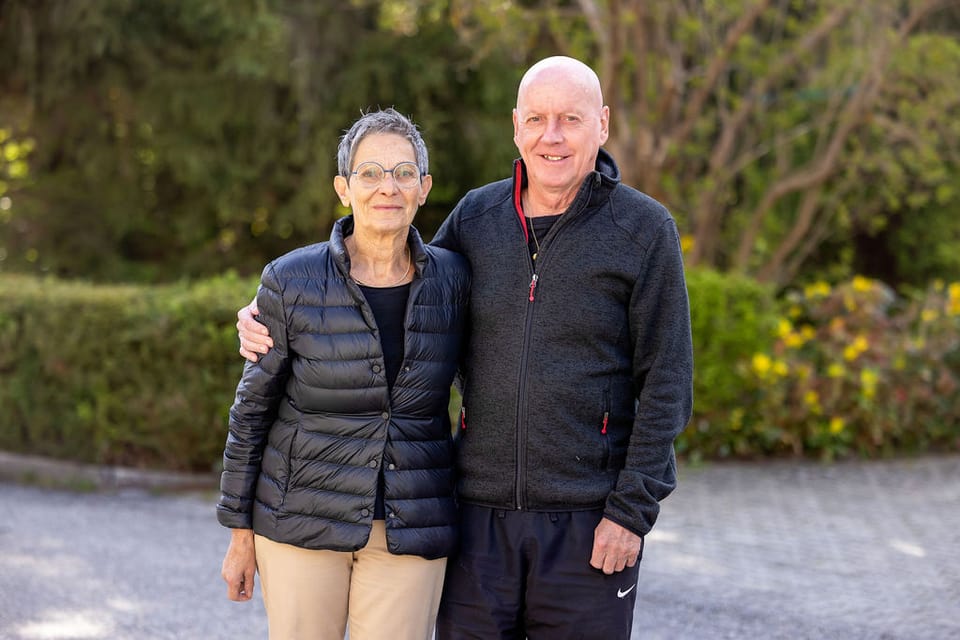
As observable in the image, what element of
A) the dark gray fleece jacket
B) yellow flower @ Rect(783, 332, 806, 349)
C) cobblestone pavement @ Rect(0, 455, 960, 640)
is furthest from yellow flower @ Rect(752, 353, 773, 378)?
the dark gray fleece jacket

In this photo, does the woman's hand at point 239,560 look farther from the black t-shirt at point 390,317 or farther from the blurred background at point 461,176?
the blurred background at point 461,176

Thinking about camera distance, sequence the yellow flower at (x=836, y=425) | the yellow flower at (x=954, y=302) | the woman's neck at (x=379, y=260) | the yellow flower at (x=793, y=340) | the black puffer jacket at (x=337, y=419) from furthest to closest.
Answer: the yellow flower at (x=954, y=302) → the yellow flower at (x=793, y=340) → the yellow flower at (x=836, y=425) → the woman's neck at (x=379, y=260) → the black puffer jacket at (x=337, y=419)

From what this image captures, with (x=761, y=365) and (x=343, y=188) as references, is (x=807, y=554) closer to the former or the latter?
(x=761, y=365)

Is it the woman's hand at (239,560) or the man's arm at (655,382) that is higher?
the man's arm at (655,382)

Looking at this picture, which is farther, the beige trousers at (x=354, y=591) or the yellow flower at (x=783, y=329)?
the yellow flower at (x=783, y=329)

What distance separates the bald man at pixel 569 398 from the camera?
278cm

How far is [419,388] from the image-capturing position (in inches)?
109

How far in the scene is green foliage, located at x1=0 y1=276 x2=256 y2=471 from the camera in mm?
7133

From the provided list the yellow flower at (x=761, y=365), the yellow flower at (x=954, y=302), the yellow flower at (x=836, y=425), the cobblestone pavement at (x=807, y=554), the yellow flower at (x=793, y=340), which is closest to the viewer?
the cobblestone pavement at (x=807, y=554)

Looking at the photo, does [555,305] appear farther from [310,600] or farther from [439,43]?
[439,43]

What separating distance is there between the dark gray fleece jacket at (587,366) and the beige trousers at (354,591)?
30 cm

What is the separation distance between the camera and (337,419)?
2.73m

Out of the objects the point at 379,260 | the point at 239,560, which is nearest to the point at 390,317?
the point at 379,260

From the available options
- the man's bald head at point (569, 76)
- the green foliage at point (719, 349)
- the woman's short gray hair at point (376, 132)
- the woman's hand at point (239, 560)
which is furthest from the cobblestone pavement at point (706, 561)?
the man's bald head at point (569, 76)
